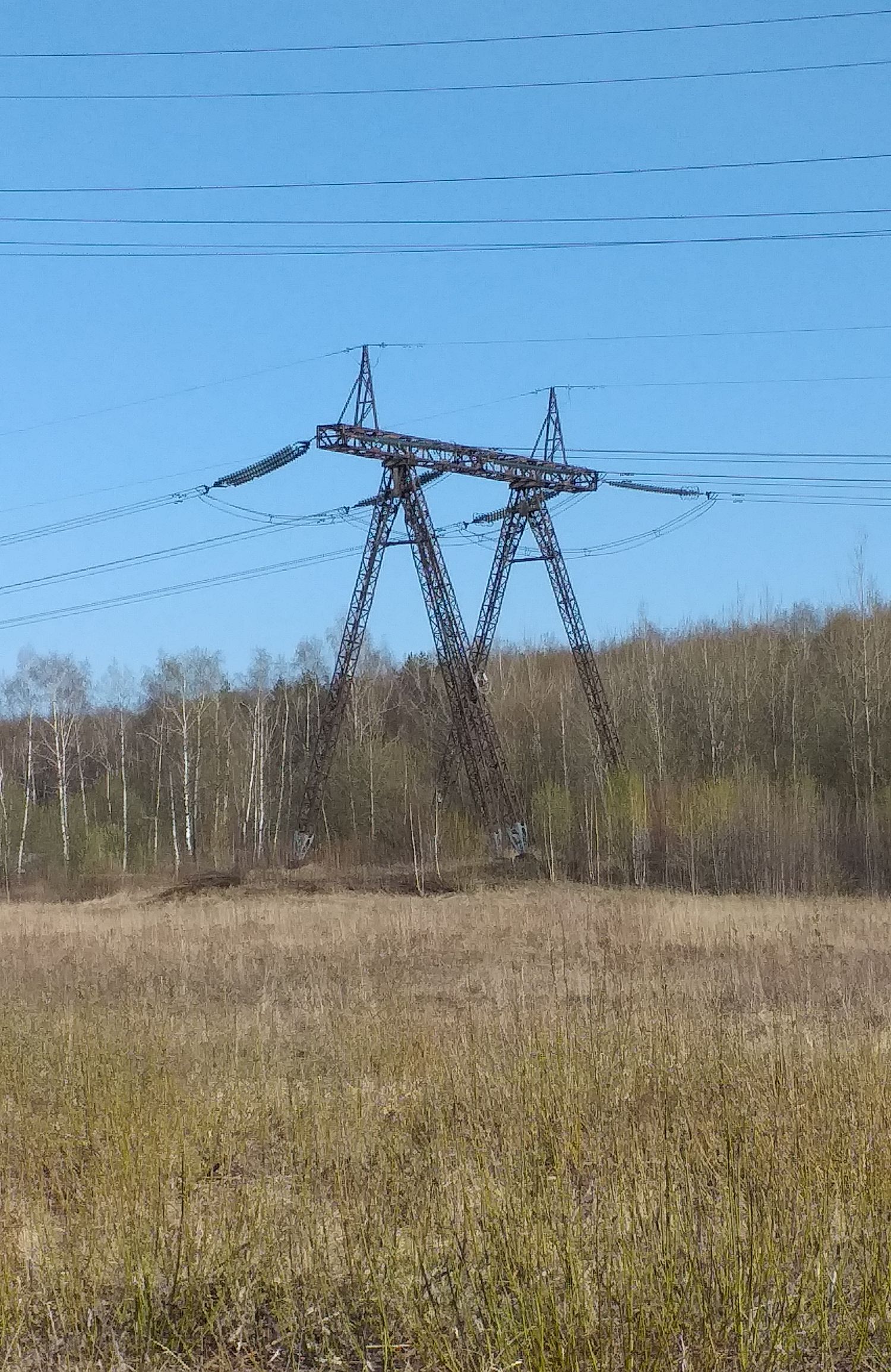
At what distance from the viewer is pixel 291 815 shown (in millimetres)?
49781

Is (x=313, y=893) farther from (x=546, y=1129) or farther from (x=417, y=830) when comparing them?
(x=546, y=1129)

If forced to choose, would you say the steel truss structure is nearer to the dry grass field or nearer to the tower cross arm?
the tower cross arm

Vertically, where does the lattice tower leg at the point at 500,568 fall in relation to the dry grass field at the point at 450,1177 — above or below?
above

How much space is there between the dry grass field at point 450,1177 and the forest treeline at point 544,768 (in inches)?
792

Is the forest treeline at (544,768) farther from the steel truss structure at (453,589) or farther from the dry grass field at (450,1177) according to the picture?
the dry grass field at (450,1177)

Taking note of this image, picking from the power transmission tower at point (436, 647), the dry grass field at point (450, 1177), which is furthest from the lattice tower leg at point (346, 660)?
the dry grass field at point (450, 1177)

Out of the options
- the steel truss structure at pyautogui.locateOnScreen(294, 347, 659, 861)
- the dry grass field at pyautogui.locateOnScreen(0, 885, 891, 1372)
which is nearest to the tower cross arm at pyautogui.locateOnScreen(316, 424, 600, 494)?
the steel truss structure at pyautogui.locateOnScreen(294, 347, 659, 861)

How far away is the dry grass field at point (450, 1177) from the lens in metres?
4.42

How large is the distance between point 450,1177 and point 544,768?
140 feet

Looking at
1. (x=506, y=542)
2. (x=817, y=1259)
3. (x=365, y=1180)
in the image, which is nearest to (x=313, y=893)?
(x=506, y=542)

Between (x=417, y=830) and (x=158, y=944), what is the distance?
23.0 m

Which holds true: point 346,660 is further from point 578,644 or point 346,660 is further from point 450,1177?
point 450,1177

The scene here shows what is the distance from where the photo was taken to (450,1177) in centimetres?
615

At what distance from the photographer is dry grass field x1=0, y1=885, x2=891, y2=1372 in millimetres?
4422
